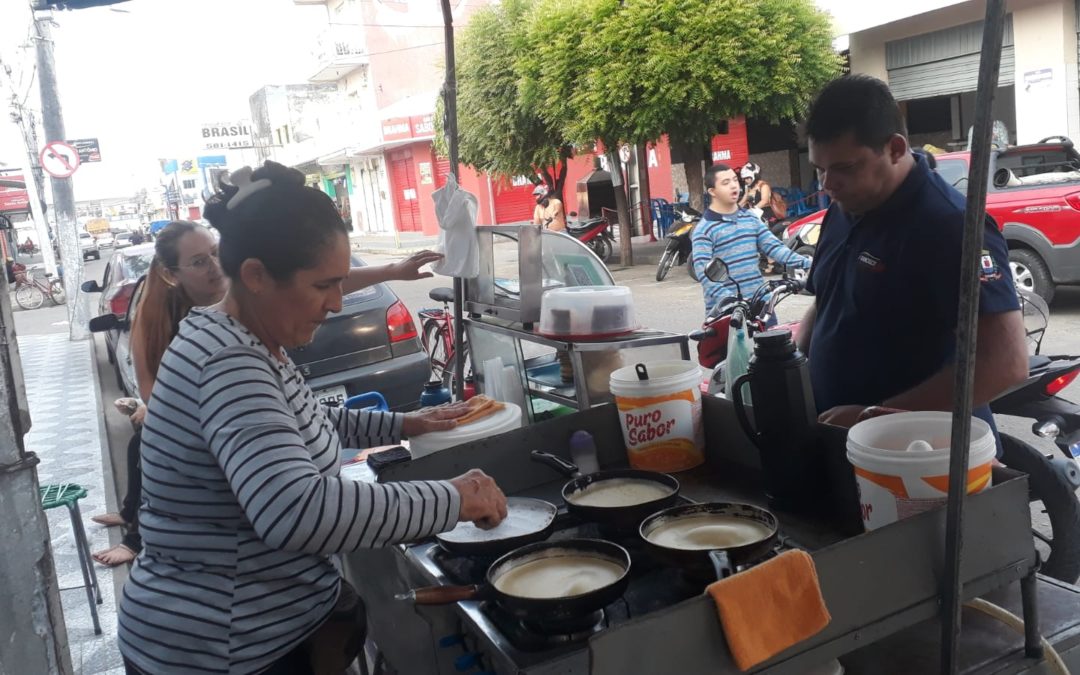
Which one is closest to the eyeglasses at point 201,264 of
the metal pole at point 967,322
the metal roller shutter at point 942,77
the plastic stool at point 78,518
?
the plastic stool at point 78,518

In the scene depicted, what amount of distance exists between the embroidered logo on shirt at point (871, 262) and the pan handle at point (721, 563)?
1.10 meters

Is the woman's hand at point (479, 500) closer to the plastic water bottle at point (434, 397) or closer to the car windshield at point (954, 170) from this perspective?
the plastic water bottle at point (434, 397)

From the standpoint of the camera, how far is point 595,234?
16875 mm

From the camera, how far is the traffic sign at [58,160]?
1208cm

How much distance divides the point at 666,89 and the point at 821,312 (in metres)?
10.9

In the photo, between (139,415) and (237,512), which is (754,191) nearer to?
(139,415)

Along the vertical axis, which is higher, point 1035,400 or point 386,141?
point 386,141

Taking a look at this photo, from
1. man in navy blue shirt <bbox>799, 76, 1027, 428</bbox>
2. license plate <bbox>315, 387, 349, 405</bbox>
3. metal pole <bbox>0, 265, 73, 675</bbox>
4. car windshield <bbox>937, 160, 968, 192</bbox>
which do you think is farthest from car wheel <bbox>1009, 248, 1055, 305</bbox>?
metal pole <bbox>0, 265, 73, 675</bbox>

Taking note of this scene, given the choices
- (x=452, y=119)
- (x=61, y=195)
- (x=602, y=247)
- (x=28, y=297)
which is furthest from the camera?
(x=28, y=297)

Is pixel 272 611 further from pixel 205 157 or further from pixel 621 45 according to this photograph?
pixel 205 157

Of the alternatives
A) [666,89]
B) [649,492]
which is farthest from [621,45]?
[649,492]

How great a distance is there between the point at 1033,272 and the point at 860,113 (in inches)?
268

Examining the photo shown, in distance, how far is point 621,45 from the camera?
507 inches

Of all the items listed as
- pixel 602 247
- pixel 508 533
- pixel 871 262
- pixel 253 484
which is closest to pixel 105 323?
pixel 508 533
